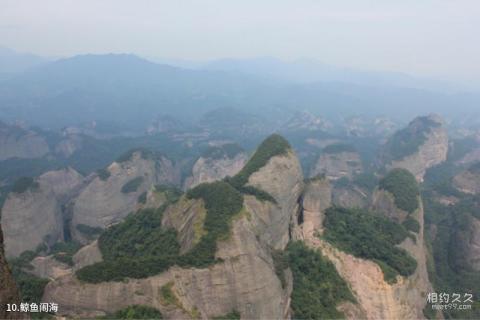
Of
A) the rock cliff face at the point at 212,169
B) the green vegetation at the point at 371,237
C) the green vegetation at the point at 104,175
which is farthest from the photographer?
the rock cliff face at the point at 212,169

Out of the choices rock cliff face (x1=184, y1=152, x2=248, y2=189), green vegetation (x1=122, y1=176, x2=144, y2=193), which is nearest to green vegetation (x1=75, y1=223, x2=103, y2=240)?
green vegetation (x1=122, y1=176, x2=144, y2=193)

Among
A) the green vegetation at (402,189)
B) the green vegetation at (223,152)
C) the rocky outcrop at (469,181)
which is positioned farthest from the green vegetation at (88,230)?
the rocky outcrop at (469,181)

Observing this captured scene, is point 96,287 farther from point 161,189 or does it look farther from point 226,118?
point 226,118

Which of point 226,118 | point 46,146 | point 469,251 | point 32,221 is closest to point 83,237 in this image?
point 32,221

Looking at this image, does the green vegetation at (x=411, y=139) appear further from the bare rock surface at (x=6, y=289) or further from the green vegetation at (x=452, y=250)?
the bare rock surface at (x=6, y=289)

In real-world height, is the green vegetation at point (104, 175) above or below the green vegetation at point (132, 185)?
above

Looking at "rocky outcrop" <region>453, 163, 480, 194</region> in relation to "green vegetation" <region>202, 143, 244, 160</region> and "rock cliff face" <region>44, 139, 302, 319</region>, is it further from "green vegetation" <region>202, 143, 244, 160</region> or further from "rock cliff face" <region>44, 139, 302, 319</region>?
"rock cliff face" <region>44, 139, 302, 319</region>
